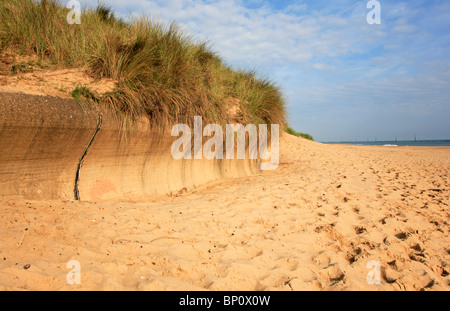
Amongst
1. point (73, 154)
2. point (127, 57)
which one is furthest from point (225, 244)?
point (127, 57)

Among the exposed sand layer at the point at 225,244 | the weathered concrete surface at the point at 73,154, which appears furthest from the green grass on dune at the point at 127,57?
the exposed sand layer at the point at 225,244

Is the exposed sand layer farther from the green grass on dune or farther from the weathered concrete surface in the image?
the green grass on dune

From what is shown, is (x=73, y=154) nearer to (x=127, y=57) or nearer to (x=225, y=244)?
(x=127, y=57)

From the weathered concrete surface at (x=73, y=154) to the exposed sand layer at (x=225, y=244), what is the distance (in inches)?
15.0

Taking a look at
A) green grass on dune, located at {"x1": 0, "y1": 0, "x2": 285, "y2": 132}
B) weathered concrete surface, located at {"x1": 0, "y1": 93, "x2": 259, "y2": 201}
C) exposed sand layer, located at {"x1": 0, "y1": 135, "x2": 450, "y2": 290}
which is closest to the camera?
exposed sand layer, located at {"x1": 0, "y1": 135, "x2": 450, "y2": 290}

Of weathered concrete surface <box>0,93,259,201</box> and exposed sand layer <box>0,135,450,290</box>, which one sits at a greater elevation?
weathered concrete surface <box>0,93,259,201</box>

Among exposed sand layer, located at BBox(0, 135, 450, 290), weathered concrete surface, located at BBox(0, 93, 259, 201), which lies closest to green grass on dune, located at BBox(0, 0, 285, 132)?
weathered concrete surface, located at BBox(0, 93, 259, 201)

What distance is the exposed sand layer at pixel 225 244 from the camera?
81.0 inches

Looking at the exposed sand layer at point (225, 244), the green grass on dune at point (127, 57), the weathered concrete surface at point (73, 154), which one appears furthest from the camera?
the green grass on dune at point (127, 57)

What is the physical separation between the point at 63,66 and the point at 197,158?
2.77m

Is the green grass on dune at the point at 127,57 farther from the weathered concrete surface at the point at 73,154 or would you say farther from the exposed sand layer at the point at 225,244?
the exposed sand layer at the point at 225,244

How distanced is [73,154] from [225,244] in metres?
2.27

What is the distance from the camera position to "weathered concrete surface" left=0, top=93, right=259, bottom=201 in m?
2.98

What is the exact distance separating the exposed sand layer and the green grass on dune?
5.21ft
